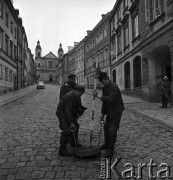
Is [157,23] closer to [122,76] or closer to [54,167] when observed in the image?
[122,76]

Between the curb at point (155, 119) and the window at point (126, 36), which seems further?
the window at point (126, 36)

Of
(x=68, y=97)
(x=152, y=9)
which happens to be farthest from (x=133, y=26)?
(x=68, y=97)

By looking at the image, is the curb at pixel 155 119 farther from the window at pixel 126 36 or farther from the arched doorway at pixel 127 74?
the window at pixel 126 36

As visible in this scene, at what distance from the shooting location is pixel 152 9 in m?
12.4

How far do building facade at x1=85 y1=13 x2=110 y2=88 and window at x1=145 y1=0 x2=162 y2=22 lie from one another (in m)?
11.5

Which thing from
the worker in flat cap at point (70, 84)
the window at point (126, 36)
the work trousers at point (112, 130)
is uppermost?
the window at point (126, 36)

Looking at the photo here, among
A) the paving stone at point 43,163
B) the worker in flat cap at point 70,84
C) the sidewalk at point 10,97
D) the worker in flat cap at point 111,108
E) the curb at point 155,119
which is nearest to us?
the paving stone at point 43,163

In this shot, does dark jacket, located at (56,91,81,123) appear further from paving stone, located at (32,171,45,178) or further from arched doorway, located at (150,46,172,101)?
arched doorway, located at (150,46,172,101)

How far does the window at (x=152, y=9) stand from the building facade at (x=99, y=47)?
11.5 meters

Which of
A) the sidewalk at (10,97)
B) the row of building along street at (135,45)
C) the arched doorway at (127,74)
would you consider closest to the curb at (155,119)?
the row of building along street at (135,45)

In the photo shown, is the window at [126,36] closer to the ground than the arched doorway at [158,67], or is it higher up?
higher up

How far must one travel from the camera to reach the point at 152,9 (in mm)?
12414

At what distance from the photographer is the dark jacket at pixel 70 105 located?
3.83 metres

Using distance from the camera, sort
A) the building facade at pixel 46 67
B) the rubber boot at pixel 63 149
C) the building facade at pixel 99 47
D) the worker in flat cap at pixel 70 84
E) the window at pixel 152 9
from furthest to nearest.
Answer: the building facade at pixel 46 67
the building facade at pixel 99 47
the window at pixel 152 9
the worker in flat cap at pixel 70 84
the rubber boot at pixel 63 149
